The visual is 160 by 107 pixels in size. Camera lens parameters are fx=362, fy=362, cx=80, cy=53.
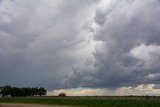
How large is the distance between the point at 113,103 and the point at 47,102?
4116 cm

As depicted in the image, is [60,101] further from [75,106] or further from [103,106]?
[103,106]

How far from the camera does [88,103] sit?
11156cm

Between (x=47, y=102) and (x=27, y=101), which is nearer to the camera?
(x=47, y=102)

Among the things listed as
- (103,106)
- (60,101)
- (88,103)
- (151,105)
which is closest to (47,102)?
(60,101)

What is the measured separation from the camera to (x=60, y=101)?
129125 millimetres

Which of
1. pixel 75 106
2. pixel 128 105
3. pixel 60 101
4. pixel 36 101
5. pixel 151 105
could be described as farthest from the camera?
pixel 36 101

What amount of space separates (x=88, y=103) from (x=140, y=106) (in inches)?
1037

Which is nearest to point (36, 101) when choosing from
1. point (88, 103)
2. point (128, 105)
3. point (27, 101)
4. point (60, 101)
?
point (27, 101)

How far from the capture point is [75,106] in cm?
10881

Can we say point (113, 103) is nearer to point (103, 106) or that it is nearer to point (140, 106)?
point (103, 106)

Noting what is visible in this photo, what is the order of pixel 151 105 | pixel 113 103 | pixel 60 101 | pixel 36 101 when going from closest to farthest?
pixel 151 105
pixel 113 103
pixel 60 101
pixel 36 101

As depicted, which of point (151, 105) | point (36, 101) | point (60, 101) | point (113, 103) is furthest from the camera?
point (36, 101)

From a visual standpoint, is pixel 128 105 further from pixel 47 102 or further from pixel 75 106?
pixel 47 102

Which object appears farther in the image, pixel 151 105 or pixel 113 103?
pixel 113 103
